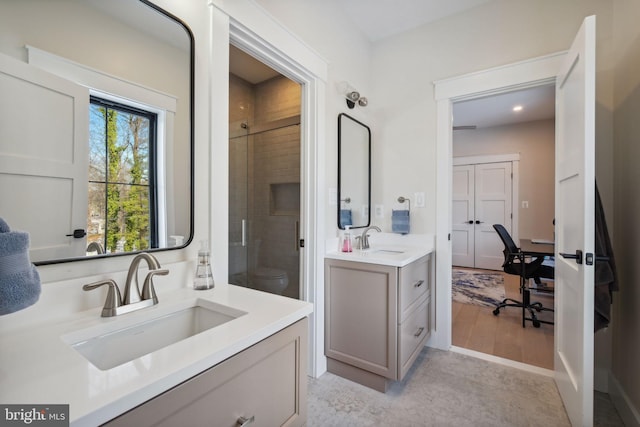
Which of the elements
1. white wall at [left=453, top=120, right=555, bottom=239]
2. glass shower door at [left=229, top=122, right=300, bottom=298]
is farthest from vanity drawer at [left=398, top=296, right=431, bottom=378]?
white wall at [left=453, top=120, right=555, bottom=239]

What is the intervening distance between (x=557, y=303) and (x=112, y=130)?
8.39ft

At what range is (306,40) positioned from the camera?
72.1 inches

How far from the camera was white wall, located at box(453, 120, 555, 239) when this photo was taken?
470 centimetres

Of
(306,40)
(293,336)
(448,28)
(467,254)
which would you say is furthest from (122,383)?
(467,254)

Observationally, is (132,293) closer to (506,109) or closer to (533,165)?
(506,109)

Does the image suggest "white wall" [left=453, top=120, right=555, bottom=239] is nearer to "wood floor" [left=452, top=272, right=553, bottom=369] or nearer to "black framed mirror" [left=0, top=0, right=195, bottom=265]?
"wood floor" [left=452, top=272, right=553, bottom=369]

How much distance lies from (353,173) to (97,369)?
2029 mm

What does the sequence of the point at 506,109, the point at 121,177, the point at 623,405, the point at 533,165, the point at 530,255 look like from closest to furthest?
the point at 121,177, the point at 623,405, the point at 530,255, the point at 506,109, the point at 533,165

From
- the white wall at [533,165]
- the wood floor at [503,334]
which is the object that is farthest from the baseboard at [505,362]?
the white wall at [533,165]

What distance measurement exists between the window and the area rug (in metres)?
3.57

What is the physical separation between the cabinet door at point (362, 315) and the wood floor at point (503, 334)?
1015mm

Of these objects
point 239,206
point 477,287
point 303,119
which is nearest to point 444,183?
point 303,119

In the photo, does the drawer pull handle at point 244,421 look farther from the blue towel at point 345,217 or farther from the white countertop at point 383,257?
the blue towel at point 345,217

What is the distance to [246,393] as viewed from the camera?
28.7 inches
